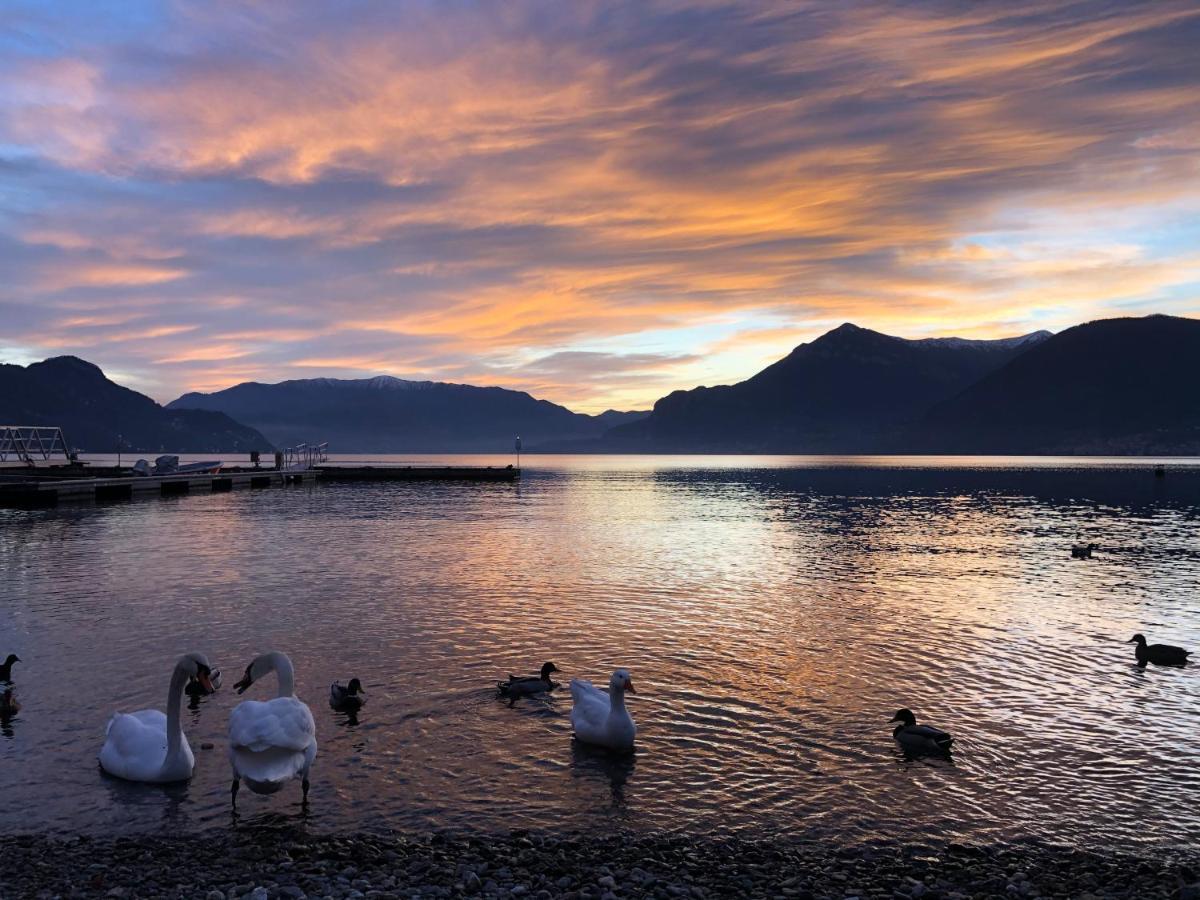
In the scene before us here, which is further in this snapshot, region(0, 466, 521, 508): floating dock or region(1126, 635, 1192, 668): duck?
region(0, 466, 521, 508): floating dock

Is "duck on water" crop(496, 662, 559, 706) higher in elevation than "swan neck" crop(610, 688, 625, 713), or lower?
lower

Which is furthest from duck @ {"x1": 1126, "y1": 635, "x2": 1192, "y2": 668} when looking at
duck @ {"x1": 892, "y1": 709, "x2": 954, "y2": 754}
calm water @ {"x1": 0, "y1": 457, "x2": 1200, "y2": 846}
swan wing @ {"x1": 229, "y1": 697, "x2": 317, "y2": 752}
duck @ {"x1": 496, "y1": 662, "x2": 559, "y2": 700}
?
swan wing @ {"x1": 229, "y1": 697, "x2": 317, "y2": 752}

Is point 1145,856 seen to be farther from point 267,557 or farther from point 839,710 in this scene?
point 267,557

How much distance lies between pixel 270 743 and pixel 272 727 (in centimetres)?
23

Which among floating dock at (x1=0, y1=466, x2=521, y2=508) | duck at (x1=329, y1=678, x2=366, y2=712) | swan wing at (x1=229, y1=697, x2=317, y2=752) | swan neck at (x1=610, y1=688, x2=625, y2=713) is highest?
floating dock at (x1=0, y1=466, x2=521, y2=508)

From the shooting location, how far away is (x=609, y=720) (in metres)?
14.3

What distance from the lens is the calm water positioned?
39.3 ft

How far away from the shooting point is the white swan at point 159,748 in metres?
12.3

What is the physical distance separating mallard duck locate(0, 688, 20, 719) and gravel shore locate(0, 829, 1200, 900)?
6.15 m

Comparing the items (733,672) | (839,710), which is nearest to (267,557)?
(733,672)

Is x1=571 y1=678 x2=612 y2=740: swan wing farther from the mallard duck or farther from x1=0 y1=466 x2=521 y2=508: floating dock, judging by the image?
x1=0 y1=466 x2=521 y2=508: floating dock

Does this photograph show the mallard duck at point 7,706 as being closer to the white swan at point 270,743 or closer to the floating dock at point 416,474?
the white swan at point 270,743

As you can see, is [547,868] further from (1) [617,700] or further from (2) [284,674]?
(2) [284,674]

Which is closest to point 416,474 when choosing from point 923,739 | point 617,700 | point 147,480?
point 147,480
